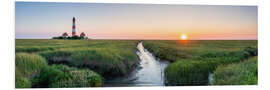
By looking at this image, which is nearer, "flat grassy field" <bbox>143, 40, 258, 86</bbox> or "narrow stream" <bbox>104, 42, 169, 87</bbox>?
"narrow stream" <bbox>104, 42, 169, 87</bbox>

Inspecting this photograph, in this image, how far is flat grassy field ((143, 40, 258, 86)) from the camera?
18.7 ft

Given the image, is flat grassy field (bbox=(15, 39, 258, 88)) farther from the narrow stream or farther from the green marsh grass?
the narrow stream

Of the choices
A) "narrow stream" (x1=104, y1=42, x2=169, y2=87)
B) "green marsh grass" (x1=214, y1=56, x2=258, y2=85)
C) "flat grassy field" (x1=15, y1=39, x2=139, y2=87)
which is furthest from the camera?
"green marsh grass" (x1=214, y1=56, x2=258, y2=85)

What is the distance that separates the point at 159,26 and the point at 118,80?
4.30 feet

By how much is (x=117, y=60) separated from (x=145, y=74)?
24.1 inches

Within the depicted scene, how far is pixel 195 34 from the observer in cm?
582

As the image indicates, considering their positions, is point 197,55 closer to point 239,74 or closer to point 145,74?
point 239,74

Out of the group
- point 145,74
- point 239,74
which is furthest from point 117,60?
point 239,74

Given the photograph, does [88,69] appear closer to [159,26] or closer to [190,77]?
[159,26]

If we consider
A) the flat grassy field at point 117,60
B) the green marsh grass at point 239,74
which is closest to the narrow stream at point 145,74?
the flat grassy field at point 117,60

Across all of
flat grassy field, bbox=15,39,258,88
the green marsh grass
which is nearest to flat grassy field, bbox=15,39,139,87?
flat grassy field, bbox=15,39,258,88

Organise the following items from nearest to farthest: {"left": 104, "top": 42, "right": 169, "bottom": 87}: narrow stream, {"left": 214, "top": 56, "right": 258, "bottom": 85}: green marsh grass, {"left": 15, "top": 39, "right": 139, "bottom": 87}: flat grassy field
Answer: {"left": 15, "top": 39, "right": 139, "bottom": 87}: flat grassy field, {"left": 104, "top": 42, "right": 169, "bottom": 87}: narrow stream, {"left": 214, "top": 56, "right": 258, "bottom": 85}: green marsh grass

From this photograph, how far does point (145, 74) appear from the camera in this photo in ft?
18.6

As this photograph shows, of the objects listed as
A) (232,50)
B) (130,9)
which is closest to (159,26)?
(130,9)
